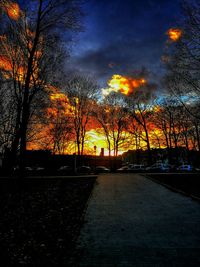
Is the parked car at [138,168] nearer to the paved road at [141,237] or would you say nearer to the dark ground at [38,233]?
the dark ground at [38,233]

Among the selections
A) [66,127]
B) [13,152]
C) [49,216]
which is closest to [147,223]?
[49,216]

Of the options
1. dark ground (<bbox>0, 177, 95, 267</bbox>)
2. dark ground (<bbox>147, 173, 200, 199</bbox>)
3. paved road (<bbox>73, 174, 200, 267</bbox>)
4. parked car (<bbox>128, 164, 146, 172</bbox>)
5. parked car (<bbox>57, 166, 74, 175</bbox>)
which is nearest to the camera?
paved road (<bbox>73, 174, 200, 267</bbox>)

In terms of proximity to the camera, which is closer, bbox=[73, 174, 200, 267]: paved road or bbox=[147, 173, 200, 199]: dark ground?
bbox=[73, 174, 200, 267]: paved road

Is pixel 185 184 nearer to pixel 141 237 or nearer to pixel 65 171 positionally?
pixel 141 237

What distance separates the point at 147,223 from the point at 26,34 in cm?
1536

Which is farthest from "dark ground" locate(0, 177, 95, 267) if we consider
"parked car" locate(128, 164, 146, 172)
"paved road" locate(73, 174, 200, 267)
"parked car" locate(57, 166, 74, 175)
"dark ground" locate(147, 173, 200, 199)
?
"parked car" locate(128, 164, 146, 172)

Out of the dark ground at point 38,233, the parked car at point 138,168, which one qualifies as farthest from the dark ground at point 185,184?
the parked car at point 138,168

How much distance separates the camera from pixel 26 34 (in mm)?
15836

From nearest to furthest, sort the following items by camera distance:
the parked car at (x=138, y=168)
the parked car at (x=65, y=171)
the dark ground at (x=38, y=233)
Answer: the dark ground at (x=38, y=233), the parked car at (x=65, y=171), the parked car at (x=138, y=168)

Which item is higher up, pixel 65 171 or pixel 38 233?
pixel 65 171

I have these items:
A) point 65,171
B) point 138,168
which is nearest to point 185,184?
point 65,171

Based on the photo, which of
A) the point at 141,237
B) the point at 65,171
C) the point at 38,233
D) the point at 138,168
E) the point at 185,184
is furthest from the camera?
the point at 138,168

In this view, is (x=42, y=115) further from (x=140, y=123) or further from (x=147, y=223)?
(x=140, y=123)

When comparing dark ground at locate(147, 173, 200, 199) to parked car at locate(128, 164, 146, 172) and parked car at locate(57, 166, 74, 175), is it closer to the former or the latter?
parked car at locate(57, 166, 74, 175)
